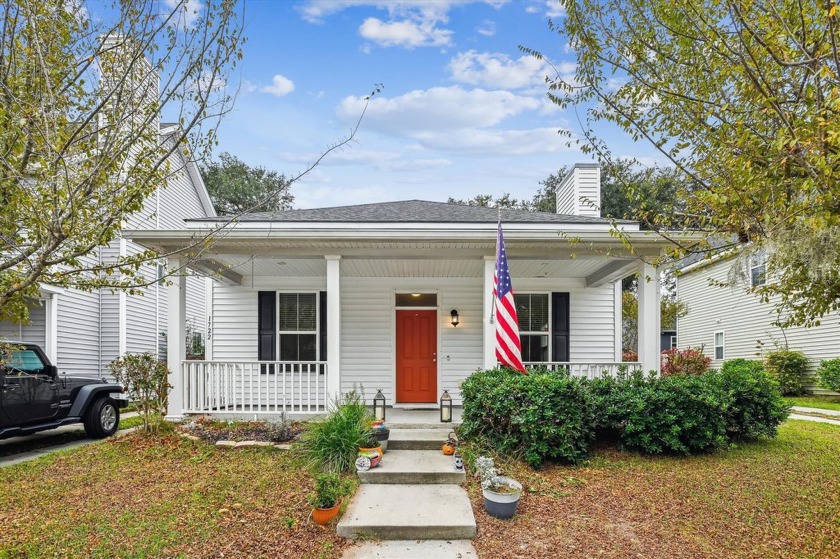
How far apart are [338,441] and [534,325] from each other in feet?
17.0

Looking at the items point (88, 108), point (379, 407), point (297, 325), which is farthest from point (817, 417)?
point (88, 108)

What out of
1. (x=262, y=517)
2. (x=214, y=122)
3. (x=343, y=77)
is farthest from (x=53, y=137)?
(x=343, y=77)

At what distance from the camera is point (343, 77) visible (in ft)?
21.4

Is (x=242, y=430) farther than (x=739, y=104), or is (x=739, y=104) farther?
(x=242, y=430)

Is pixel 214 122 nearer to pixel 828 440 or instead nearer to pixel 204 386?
pixel 204 386

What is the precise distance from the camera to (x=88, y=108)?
3.53 m

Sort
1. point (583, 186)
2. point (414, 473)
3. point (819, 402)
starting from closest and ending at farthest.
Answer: point (414, 473)
point (583, 186)
point (819, 402)

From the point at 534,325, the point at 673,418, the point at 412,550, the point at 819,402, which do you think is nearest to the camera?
the point at 412,550

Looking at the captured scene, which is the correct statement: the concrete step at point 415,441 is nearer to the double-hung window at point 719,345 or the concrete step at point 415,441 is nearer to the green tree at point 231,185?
the double-hung window at point 719,345

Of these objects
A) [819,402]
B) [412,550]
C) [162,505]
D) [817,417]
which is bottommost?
[819,402]

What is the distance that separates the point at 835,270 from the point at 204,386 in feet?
25.0

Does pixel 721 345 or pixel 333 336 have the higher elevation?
pixel 333 336

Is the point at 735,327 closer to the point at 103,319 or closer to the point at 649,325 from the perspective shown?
the point at 649,325

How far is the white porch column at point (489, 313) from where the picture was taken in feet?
23.0
